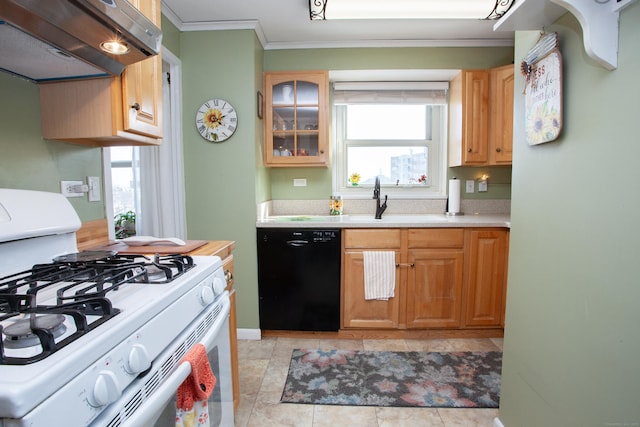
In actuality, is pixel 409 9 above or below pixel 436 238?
above

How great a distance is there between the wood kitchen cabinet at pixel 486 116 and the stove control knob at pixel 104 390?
107 inches

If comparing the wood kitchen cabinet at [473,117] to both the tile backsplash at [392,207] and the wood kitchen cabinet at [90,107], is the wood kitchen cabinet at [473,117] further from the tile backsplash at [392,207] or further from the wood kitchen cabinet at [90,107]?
the wood kitchen cabinet at [90,107]

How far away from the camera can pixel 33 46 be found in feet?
2.97

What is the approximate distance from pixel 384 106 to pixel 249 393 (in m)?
2.64

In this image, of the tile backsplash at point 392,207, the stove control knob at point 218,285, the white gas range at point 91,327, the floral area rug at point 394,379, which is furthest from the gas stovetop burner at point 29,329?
the tile backsplash at point 392,207

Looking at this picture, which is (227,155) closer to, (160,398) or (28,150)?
(28,150)

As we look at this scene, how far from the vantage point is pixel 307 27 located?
2.39 m

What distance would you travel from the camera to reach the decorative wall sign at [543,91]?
1061 millimetres

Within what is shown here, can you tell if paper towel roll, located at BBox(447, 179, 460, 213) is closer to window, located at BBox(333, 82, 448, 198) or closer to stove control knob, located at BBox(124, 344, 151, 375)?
window, located at BBox(333, 82, 448, 198)

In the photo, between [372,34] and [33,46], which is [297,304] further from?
[372,34]

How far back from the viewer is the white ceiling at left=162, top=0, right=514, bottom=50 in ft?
6.90

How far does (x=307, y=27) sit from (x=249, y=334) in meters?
2.47

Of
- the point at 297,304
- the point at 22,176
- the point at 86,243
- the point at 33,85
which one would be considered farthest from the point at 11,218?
the point at 297,304

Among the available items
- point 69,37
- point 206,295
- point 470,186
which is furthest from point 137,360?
point 470,186
